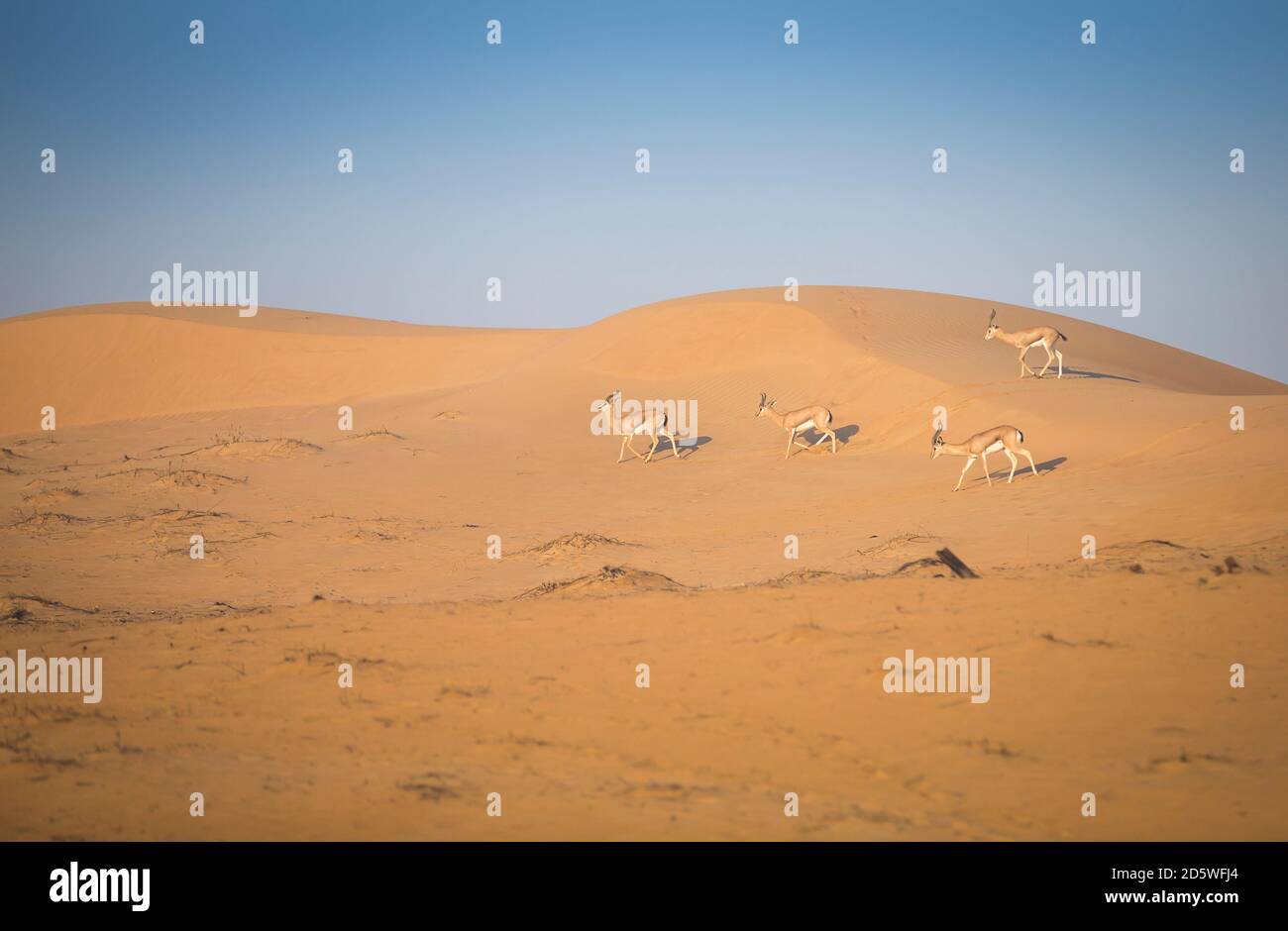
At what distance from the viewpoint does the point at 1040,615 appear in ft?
29.4

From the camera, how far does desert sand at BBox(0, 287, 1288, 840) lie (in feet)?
19.8

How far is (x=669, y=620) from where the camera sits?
970 cm

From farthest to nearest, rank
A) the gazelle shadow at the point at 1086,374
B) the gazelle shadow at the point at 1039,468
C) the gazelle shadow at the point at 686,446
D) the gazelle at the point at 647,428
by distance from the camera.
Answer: the gazelle shadow at the point at 1086,374 < the gazelle shadow at the point at 686,446 < the gazelle at the point at 647,428 < the gazelle shadow at the point at 1039,468

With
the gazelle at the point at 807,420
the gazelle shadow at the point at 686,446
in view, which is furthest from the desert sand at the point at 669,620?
the gazelle at the point at 807,420

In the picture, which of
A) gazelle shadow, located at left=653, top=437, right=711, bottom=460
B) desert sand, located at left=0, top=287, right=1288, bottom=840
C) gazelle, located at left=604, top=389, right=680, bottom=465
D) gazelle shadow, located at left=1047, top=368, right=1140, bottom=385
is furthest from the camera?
gazelle shadow, located at left=1047, top=368, right=1140, bottom=385

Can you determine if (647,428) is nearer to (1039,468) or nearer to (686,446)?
(686,446)

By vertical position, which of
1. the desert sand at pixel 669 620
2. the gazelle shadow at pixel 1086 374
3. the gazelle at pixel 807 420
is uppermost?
the gazelle shadow at pixel 1086 374

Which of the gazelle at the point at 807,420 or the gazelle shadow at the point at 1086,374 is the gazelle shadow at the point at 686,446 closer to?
the gazelle at the point at 807,420

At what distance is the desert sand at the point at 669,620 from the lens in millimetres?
6023

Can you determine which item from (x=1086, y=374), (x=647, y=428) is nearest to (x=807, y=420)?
(x=647, y=428)

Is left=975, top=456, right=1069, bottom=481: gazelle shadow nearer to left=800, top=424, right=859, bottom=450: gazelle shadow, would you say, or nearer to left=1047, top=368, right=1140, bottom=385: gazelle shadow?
left=800, top=424, right=859, bottom=450: gazelle shadow

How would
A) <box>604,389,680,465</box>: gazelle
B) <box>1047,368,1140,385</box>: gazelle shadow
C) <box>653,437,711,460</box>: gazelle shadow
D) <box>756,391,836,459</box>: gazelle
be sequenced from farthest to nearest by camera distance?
<box>1047,368,1140,385</box>: gazelle shadow
<box>653,437,711,460</box>: gazelle shadow
<box>604,389,680,465</box>: gazelle
<box>756,391,836,459</box>: gazelle

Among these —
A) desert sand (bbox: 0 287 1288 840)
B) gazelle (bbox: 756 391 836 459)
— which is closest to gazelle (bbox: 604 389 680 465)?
desert sand (bbox: 0 287 1288 840)

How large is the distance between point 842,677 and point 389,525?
12.9 metres
